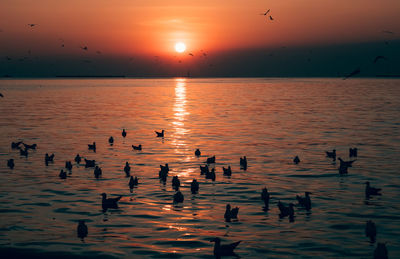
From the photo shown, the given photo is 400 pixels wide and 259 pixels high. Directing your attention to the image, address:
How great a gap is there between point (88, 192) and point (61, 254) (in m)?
8.07

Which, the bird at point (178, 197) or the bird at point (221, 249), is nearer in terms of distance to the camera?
the bird at point (221, 249)

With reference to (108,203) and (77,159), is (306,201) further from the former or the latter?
(77,159)

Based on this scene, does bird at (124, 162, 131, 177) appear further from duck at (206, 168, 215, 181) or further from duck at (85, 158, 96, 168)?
duck at (206, 168, 215, 181)

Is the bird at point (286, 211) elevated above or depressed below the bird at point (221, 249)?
above

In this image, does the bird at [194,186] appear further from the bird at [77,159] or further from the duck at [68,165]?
the bird at [77,159]

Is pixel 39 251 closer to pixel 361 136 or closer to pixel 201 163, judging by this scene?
pixel 201 163

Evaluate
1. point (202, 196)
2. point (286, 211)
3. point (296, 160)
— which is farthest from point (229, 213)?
point (296, 160)

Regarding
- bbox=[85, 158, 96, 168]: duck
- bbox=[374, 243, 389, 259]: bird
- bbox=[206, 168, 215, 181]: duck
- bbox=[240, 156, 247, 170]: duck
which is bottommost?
bbox=[374, 243, 389, 259]: bird

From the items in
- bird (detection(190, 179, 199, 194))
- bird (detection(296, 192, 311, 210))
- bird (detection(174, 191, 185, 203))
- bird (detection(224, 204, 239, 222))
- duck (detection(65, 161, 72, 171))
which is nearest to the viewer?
bird (detection(224, 204, 239, 222))

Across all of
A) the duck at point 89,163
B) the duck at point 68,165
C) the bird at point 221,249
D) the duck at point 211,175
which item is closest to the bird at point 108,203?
the bird at point 221,249

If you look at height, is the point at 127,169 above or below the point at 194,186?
above

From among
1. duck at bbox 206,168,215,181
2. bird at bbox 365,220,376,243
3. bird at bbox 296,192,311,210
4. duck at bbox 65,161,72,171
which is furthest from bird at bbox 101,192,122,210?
bird at bbox 365,220,376,243

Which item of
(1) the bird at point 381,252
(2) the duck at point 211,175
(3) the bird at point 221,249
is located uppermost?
(2) the duck at point 211,175

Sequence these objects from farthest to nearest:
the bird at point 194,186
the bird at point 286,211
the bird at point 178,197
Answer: the bird at point 194,186 < the bird at point 178,197 < the bird at point 286,211
